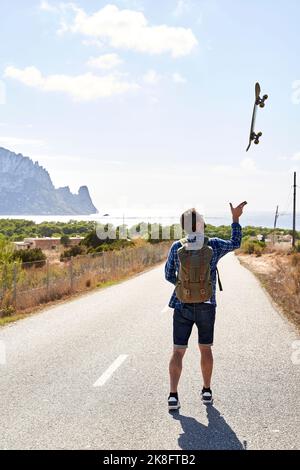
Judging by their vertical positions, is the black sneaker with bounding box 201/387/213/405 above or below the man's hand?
below

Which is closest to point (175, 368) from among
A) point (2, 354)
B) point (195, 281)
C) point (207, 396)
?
point (207, 396)

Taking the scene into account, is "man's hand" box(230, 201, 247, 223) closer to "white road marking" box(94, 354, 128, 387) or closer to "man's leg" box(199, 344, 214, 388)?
"man's leg" box(199, 344, 214, 388)

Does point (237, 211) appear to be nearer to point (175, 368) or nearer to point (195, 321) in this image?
point (195, 321)

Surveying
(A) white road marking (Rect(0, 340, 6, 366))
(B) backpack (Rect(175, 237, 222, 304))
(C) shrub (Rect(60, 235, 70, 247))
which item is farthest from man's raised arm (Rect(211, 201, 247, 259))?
(C) shrub (Rect(60, 235, 70, 247))

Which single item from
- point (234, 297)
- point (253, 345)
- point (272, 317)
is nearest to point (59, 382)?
point (253, 345)

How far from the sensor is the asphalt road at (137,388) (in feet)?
15.1

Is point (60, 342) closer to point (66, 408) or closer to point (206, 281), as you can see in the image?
point (66, 408)

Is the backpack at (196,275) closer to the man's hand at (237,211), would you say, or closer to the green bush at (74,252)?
the man's hand at (237,211)

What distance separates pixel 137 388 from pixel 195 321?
4.76ft

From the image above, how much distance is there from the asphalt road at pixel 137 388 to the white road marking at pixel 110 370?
0.01m

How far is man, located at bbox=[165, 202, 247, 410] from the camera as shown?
16.8ft

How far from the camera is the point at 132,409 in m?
5.34

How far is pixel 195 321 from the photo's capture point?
5250 millimetres
